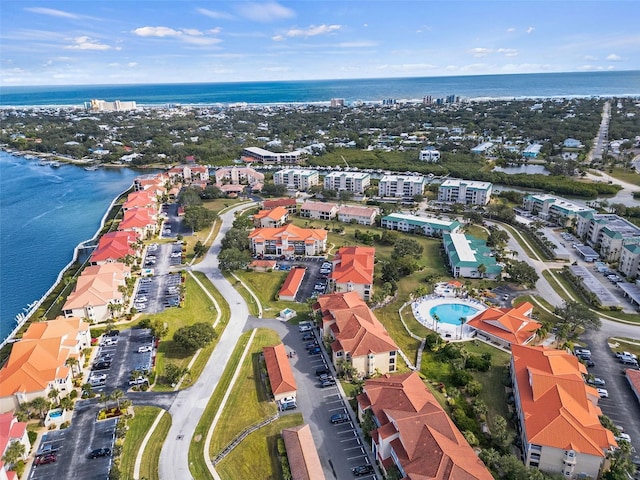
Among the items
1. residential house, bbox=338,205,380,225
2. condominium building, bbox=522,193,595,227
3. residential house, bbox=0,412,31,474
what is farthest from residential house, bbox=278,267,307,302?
condominium building, bbox=522,193,595,227

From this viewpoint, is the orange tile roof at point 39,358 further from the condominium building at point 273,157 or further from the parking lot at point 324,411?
the condominium building at point 273,157

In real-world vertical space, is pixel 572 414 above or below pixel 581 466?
above

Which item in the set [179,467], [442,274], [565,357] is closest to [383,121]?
[442,274]

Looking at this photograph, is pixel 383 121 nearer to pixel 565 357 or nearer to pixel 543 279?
pixel 543 279

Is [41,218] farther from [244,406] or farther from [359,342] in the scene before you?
[359,342]

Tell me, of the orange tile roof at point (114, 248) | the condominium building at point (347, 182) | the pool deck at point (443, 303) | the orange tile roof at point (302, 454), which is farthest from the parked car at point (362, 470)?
the condominium building at point (347, 182)

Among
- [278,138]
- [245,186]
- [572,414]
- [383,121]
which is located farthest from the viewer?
[383,121]
